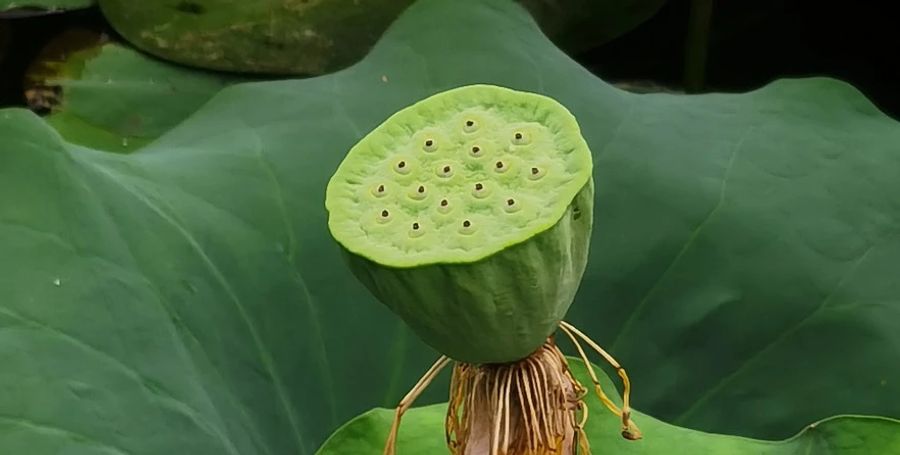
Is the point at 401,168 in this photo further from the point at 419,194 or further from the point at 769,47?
the point at 769,47

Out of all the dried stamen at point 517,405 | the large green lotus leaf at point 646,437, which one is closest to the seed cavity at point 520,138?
the dried stamen at point 517,405

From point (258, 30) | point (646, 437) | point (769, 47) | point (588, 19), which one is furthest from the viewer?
point (769, 47)

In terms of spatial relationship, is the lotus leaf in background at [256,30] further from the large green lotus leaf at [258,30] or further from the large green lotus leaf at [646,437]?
the large green lotus leaf at [646,437]

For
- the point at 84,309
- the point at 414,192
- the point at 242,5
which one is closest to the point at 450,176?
the point at 414,192

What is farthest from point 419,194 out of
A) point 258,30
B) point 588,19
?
point 588,19

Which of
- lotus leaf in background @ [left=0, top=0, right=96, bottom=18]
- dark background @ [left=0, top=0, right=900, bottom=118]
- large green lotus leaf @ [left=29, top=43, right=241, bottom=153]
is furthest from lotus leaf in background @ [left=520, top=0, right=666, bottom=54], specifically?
lotus leaf in background @ [left=0, top=0, right=96, bottom=18]

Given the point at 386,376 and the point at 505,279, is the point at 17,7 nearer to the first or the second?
the point at 386,376
